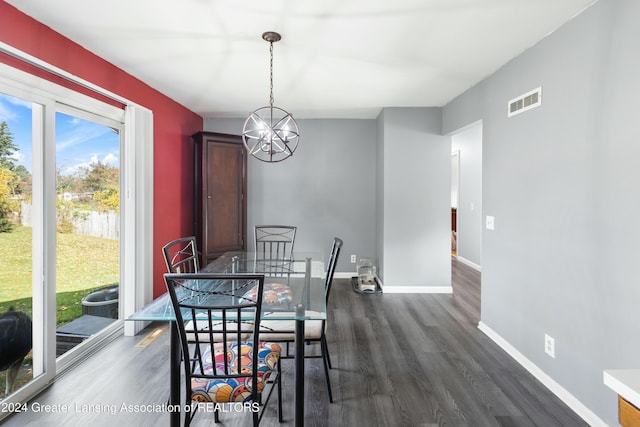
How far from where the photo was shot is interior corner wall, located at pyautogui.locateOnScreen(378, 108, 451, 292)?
4.30 metres

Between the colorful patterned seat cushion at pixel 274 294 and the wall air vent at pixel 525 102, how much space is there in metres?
2.27

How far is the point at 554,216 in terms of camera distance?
2.22 meters

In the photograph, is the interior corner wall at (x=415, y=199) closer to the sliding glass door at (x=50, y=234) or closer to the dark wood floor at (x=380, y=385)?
the dark wood floor at (x=380, y=385)

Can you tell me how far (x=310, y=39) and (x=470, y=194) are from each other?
4762 mm

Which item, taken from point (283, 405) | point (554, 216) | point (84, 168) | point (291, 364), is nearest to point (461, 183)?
point (554, 216)

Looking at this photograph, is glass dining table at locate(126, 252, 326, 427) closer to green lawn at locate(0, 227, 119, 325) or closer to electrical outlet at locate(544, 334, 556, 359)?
green lawn at locate(0, 227, 119, 325)

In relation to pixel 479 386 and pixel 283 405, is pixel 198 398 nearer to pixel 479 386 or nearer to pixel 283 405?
pixel 283 405

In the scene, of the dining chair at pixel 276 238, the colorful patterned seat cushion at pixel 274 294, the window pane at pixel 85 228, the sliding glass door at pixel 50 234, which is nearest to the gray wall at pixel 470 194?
the dining chair at pixel 276 238

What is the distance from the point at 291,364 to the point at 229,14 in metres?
2.53

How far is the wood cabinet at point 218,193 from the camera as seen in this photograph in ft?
13.7

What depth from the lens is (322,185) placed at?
504cm

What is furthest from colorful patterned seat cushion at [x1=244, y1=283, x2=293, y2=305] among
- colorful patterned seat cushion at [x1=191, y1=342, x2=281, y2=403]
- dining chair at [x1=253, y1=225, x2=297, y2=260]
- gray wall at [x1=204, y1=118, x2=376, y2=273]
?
gray wall at [x1=204, y1=118, x2=376, y2=273]

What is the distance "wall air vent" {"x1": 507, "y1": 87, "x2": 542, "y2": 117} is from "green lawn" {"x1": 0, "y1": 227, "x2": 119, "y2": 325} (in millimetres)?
3692

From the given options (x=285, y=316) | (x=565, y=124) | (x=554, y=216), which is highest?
(x=565, y=124)
